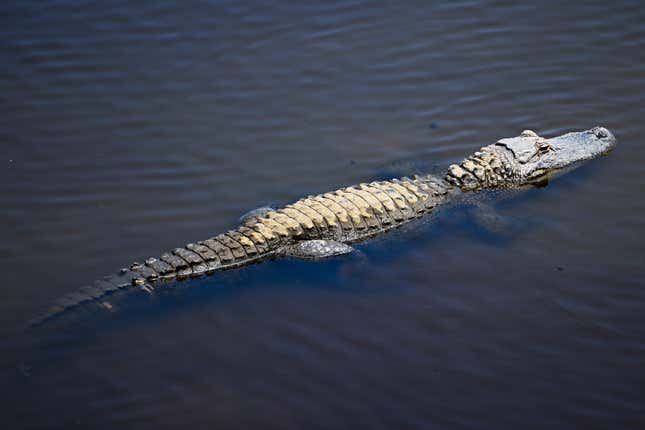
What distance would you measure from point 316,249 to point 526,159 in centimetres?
260

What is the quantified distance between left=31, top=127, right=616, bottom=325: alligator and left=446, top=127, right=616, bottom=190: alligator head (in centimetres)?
1

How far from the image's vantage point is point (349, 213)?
628 cm

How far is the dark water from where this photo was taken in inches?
198

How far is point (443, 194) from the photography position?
6785 millimetres

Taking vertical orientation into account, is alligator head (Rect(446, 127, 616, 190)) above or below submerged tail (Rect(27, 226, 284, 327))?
above

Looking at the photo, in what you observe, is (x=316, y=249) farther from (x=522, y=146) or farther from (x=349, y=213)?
(x=522, y=146)

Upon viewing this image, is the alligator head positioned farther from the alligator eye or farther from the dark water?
the dark water

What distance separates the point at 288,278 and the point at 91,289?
1703mm

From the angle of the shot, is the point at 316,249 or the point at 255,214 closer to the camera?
the point at 316,249

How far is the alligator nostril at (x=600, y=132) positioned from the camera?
7.13 meters

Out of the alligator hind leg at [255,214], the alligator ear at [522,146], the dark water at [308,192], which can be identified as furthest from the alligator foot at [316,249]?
the alligator ear at [522,146]

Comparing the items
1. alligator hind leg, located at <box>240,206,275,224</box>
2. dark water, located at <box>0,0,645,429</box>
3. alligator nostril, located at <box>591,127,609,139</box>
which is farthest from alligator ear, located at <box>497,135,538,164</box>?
alligator hind leg, located at <box>240,206,275,224</box>

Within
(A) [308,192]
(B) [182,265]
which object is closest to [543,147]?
(A) [308,192]

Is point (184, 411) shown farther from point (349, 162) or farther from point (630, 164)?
point (630, 164)
